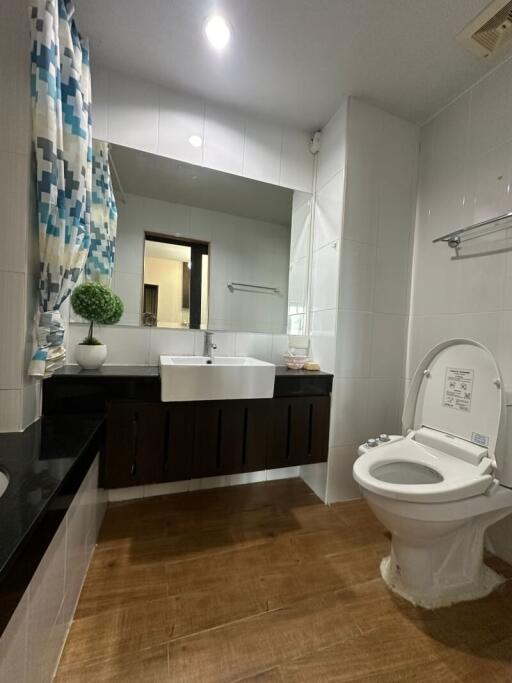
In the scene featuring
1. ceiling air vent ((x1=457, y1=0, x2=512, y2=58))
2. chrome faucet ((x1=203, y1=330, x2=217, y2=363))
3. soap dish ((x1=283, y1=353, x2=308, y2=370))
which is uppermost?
ceiling air vent ((x1=457, y1=0, x2=512, y2=58))

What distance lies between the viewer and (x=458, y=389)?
4.27 ft

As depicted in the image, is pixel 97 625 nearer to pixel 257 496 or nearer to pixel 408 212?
pixel 257 496

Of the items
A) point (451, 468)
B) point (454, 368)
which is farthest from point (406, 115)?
point (451, 468)

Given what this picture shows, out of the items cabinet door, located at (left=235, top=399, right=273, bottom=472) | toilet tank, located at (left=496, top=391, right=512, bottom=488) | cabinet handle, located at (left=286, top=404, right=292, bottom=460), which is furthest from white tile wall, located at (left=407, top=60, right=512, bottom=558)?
cabinet door, located at (left=235, top=399, right=273, bottom=472)

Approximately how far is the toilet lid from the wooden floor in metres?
0.63

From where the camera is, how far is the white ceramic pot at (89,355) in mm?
1445

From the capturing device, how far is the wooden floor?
2.86ft

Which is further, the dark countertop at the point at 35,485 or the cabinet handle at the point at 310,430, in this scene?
the cabinet handle at the point at 310,430

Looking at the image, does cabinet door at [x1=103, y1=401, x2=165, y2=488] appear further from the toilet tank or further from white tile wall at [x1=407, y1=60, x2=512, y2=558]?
white tile wall at [x1=407, y1=60, x2=512, y2=558]

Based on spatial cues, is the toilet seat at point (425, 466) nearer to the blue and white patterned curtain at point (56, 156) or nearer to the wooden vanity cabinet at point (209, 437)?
the wooden vanity cabinet at point (209, 437)

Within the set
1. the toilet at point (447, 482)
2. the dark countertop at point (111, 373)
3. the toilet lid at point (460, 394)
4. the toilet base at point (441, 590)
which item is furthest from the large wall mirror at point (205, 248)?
the toilet base at point (441, 590)

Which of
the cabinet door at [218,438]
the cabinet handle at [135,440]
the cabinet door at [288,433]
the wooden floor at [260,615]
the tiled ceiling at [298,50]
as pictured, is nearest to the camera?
the wooden floor at [260,615]

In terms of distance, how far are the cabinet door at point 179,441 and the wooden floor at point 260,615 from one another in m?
0.30

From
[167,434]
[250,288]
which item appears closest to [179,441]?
[167,434]
